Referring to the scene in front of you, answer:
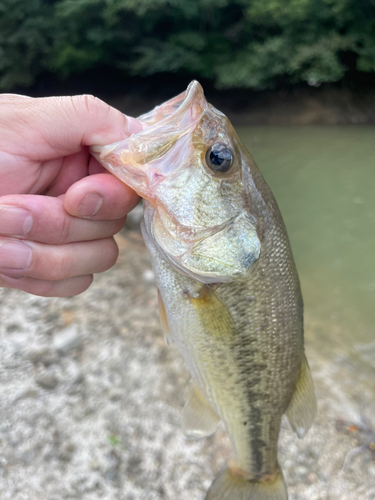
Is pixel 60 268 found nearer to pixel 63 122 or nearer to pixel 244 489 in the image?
pixel 63 122

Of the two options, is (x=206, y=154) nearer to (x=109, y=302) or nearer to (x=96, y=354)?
(x=96, y=354)

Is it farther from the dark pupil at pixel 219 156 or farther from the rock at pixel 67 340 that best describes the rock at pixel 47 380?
the dark pupil at pixel 219 156

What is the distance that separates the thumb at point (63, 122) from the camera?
52.1 inches

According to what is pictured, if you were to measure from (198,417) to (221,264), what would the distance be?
0.90 meters

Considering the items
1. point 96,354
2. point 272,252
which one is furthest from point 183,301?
point 96,354

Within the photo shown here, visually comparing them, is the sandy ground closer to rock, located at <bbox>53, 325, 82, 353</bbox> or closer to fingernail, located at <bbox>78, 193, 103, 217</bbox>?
rock, located at <bbox>53, 325, 82, 353</bbox>

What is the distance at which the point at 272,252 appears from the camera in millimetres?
1399

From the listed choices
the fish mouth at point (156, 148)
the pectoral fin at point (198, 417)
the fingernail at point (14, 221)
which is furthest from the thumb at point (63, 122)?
the pectoral fin at point (198, 417)

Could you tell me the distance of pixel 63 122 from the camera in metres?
1.33

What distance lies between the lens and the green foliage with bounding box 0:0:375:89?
13492 mm

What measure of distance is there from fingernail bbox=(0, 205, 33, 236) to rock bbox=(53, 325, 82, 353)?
204 cm

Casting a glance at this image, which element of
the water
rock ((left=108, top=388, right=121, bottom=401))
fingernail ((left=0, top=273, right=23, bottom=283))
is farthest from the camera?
the water

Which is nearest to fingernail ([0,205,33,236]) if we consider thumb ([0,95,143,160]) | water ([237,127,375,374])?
thumb ([0,95,143,160])

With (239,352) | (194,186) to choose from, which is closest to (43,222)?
(194,186)
